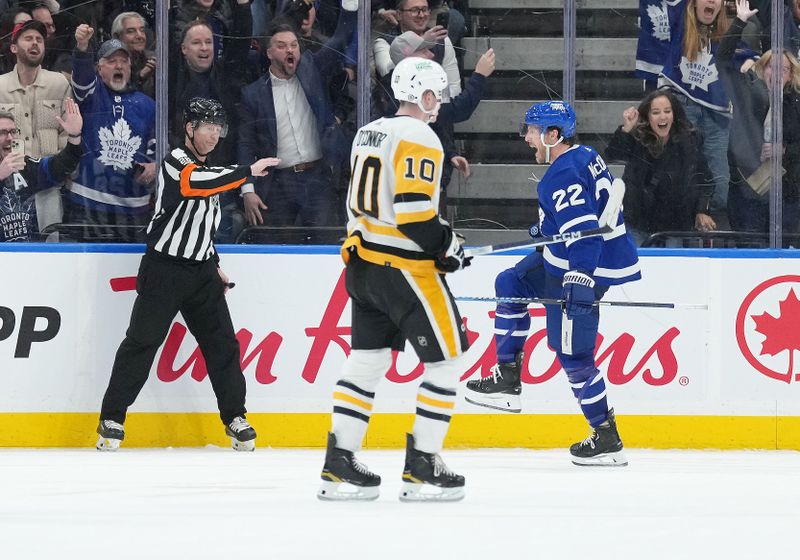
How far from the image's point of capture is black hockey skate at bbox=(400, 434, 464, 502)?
4207 millimetres

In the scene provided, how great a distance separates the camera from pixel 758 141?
21.2ft

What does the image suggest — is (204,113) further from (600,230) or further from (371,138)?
(371,138)

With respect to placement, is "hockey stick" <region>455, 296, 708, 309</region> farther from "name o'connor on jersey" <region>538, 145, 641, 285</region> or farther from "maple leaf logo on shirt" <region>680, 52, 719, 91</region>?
"maple leaf logo on shirt" <region>680, 52, 719, 91</region>

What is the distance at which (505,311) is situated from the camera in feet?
18.1

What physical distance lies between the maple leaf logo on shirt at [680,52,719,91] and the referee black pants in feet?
7.54

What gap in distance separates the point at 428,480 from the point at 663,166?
2.74 meters

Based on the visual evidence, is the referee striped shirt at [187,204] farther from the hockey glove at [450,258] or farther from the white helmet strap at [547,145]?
the hockey glove at [450,258]

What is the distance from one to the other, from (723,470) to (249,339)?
2.04 m

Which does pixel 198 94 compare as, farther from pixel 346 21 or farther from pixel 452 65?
pixel 452 65

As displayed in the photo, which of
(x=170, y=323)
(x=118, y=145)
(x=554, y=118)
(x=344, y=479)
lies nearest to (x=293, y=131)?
(x=118, y=145)

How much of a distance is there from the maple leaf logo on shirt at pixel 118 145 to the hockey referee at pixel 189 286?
48 centimetres

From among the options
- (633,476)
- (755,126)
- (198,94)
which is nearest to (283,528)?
(633,476)

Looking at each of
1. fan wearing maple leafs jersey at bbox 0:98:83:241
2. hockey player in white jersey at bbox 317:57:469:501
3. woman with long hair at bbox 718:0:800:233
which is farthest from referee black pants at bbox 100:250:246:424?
woman with long hair at bbox 718:0:800:233

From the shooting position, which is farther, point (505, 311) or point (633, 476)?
point (505, 311)
